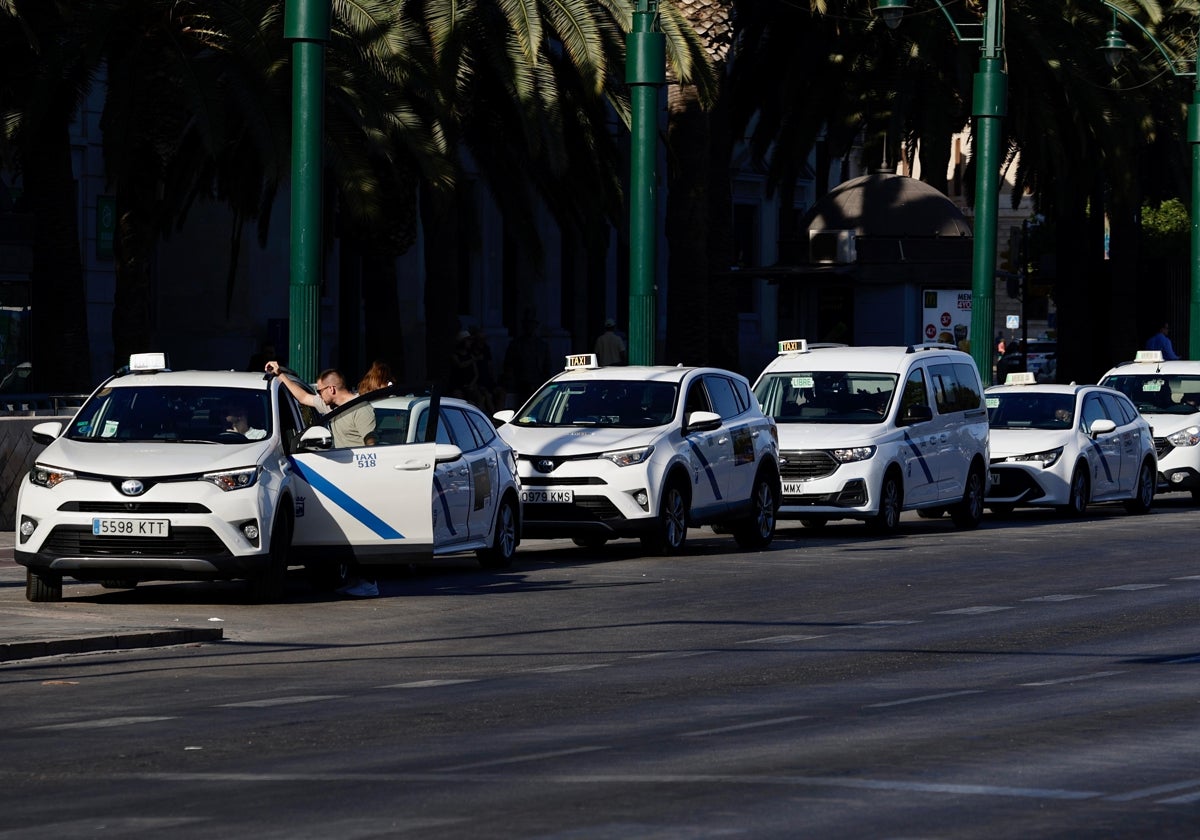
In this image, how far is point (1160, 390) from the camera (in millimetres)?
32531

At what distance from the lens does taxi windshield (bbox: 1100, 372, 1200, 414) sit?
3209 centimetres

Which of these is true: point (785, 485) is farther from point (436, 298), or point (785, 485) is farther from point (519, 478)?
point (436, 298)

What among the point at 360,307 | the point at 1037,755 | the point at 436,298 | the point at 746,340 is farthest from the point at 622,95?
the point at 746,340

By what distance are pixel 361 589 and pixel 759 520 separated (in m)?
6.02

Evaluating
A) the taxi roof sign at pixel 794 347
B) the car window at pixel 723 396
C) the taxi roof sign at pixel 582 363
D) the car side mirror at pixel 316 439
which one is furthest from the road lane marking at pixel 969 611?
the taxi roof sign at pixel 794 347

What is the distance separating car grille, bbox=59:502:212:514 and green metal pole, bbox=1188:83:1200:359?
92.7 ft

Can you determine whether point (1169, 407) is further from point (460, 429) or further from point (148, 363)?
point (148, 363)

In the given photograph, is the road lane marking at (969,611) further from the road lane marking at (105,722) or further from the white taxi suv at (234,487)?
→ the road lane marking at (105,722)

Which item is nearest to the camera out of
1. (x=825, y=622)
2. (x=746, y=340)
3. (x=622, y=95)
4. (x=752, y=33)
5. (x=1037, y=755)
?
(x=1037, y=755)

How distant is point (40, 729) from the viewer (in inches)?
420

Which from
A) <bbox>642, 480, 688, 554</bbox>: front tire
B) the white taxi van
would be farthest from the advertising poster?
<bbox>642, 480, 688, 554</bbox>: front tire

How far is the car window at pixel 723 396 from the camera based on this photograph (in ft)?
74.0

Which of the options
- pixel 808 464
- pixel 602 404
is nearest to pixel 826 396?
pixel 808 464

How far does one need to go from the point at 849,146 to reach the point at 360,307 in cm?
1139
